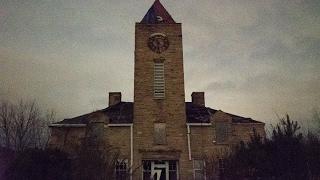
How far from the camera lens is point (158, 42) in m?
32.2

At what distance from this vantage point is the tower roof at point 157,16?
1313 inches

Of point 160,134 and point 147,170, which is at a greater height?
point 160,134

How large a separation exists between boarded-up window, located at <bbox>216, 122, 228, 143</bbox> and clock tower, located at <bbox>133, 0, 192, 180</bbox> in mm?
2815

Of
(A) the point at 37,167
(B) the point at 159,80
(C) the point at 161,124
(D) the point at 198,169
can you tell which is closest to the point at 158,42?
(B) the point at 159,80

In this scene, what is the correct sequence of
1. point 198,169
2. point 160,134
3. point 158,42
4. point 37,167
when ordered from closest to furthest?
point 37,167 → point 198,169 → point 160,134 → point 158,42

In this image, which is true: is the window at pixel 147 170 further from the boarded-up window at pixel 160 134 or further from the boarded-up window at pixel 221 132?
the boarded-up window at pixel 221 132

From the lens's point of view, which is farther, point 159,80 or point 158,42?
point 158,42

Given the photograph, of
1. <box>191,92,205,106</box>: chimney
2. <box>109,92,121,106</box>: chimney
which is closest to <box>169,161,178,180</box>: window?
<box>191,92,205,106</box>: chimney

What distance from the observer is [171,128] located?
29672mm

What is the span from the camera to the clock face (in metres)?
32.1

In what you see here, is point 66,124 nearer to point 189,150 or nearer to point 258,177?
point 189,150

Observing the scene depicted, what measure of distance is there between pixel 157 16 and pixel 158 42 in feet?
10.3

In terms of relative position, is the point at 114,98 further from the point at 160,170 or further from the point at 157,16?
the point at 160,170

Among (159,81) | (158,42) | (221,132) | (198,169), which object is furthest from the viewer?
(158,42)
